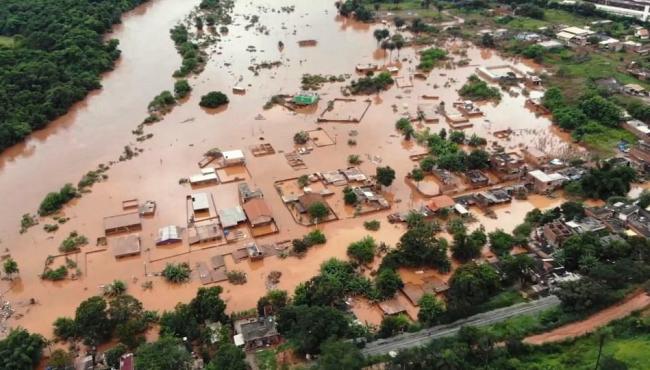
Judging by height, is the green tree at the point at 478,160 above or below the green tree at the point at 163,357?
below

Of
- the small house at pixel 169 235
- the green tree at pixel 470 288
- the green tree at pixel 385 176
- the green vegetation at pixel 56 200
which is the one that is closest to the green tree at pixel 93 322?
the small house at pixel 169 235

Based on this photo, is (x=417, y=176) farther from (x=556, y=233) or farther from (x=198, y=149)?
(x=198, y=149)

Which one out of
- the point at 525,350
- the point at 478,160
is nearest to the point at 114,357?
the point at 525,350

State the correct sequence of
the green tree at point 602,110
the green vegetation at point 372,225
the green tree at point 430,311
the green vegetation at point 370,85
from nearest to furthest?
the green tree at point 430,311, the green vegetation at point 372,225, the green tree at point 602,110, the green vegetation at point 370,85

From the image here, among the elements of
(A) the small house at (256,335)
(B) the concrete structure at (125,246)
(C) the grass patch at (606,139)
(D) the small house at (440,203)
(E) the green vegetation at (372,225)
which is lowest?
(C) the grass patch at (606,139)

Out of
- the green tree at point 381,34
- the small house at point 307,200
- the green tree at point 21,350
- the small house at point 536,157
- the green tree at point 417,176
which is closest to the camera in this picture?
the green tree at point 21,350

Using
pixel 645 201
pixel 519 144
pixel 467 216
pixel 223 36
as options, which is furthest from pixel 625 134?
pixel 223 36

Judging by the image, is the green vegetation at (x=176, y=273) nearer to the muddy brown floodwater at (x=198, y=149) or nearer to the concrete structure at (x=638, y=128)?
the muddy brown floodwater at (x=198, y=149)

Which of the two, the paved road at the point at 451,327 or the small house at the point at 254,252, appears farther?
the small house at the point at 254,252
